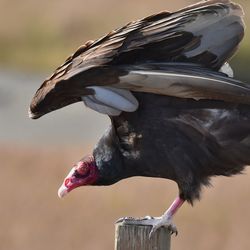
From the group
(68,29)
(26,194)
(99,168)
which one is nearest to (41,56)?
(68,29)

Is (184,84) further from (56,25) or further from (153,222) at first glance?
(56,25)

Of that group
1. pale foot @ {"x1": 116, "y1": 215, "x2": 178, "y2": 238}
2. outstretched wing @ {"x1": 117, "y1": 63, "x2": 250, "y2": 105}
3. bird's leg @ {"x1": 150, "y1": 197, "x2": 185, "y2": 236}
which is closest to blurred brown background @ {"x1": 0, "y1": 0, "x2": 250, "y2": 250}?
bird's leg @ {"x1": 150, "y1": 197, "x2": 185, "y2": 236}

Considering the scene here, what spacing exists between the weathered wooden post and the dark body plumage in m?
0.85

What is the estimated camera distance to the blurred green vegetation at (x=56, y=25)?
25312mm

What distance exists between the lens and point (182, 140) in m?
6.07

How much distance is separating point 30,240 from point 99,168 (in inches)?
129

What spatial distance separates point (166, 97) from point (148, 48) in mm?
285

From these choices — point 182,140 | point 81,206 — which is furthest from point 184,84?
point 81,206

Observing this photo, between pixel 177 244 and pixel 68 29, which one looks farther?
pixel 68 29

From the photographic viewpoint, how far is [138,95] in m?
6.02

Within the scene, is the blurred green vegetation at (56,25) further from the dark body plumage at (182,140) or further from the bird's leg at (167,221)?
the bird's leg at (167,221)

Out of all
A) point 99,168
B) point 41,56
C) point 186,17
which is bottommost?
point 99,168

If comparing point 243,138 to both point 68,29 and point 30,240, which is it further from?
point 68,29

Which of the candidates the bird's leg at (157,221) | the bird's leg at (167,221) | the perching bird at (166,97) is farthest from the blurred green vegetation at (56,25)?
the bird's leg at (157,221)
